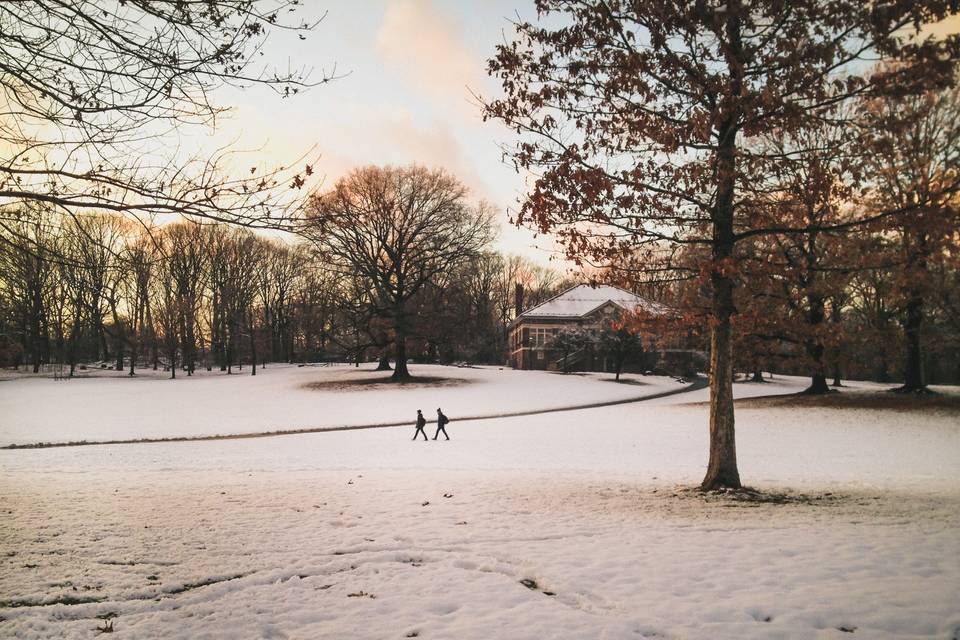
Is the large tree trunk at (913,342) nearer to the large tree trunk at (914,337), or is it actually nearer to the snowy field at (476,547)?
the large tree trunk at (914,337)

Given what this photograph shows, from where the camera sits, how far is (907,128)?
866 centimetres

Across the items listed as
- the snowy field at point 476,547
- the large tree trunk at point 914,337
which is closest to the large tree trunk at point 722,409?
the snowy field at point 476,547

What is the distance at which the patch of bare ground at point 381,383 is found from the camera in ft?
133

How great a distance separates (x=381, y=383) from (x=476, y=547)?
36.1 meters

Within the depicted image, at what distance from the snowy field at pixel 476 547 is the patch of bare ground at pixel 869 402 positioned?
10.4m

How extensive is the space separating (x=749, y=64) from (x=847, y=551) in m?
8.10

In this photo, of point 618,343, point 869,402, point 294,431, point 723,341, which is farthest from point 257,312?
point 723,341

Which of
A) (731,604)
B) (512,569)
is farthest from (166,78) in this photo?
(731,604)

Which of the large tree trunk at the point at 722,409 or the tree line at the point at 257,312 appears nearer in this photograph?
the large tree trunk at the point at 722,409

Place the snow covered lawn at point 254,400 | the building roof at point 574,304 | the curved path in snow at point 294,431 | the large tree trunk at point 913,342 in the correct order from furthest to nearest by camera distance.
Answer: the building roof at point 574,304 → the large tree trunk at point 913,342 → the snow covered lawn at point 254,400 → the curved path in snow at point 294,431

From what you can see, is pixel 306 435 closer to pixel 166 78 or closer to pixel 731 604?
pixel 166 78

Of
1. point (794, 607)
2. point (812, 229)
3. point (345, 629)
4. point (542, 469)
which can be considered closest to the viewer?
point (345, 629)

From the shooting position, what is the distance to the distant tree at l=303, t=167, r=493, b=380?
42.9m

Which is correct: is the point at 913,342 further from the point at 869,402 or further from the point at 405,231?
the point at 405,231
